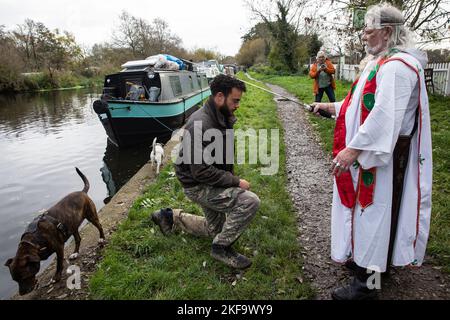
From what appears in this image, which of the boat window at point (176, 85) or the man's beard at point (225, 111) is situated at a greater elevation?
the boat window at point (176, 85)

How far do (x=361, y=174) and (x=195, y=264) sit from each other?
2.08 m

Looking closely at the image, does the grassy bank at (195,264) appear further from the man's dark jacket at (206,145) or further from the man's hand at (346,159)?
the man's hand at (346,159)

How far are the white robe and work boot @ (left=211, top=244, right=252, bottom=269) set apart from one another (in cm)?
109

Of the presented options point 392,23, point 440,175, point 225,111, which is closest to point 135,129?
point 225,111

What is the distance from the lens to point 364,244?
2617 millimetres

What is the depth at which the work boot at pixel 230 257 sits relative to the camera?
11.2ft

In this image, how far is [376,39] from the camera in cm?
250

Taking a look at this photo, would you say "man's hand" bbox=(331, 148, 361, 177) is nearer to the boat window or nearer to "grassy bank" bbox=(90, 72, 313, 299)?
"grassy bank" bbox=(90, 72, 313, 299)

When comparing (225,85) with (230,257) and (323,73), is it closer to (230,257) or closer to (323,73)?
(230,257)

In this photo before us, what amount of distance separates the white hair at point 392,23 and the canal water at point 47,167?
210 inches

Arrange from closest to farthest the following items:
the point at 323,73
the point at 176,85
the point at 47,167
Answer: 1. the point at 323,73
2. the point at 47,167
3. the point at 176,85

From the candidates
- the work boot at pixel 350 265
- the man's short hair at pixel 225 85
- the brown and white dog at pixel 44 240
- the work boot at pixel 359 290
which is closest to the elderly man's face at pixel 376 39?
the man's short hair at pixel 225 85

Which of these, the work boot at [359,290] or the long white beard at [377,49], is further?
the work boot at [359,290]
